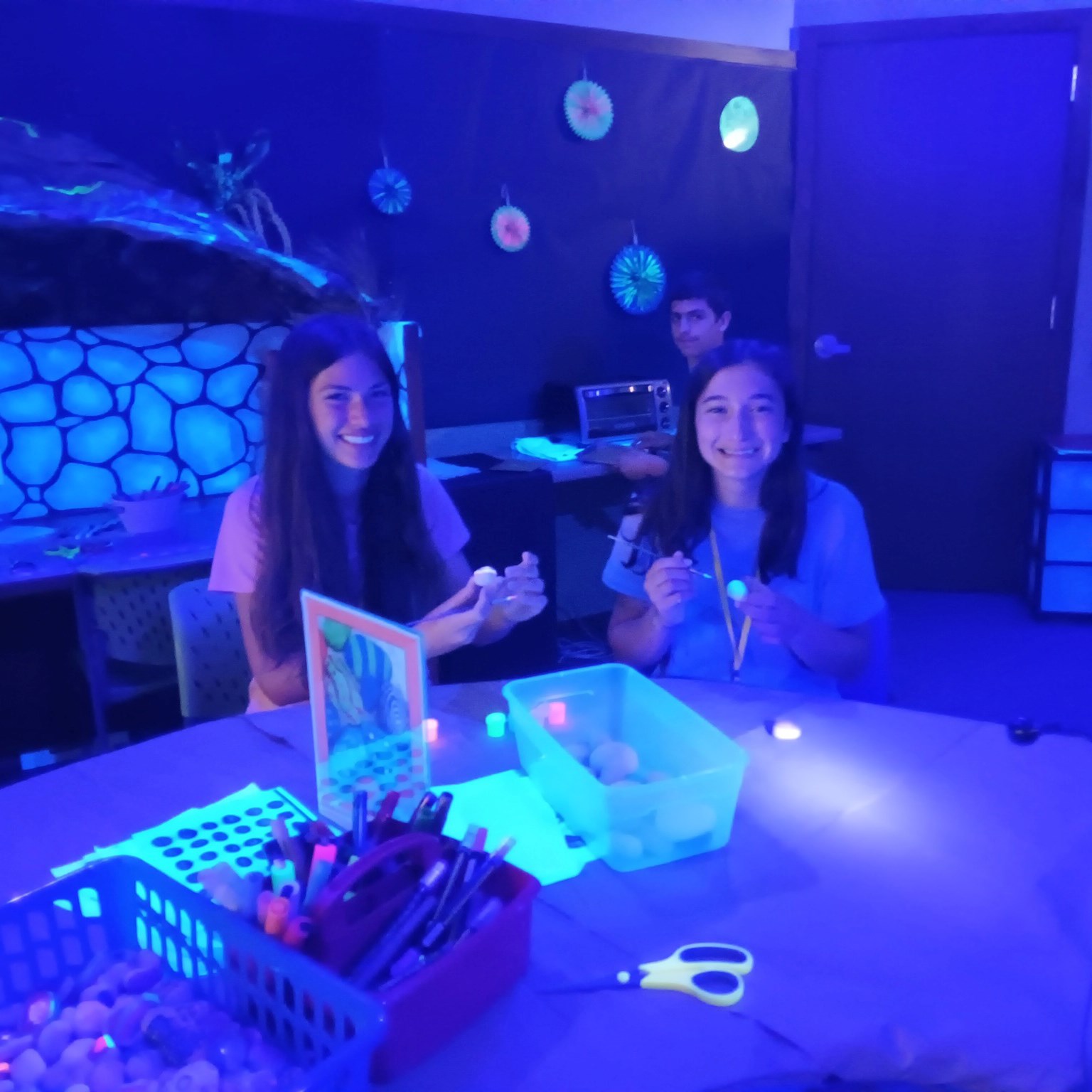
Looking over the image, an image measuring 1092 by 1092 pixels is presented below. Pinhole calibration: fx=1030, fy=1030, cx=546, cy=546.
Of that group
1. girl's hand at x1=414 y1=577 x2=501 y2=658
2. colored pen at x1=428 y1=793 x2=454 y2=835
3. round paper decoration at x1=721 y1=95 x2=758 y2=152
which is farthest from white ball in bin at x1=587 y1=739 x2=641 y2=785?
round paper decoration at x1=721 y1=95 x2=758 y2=152

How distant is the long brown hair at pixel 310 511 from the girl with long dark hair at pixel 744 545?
387 mm

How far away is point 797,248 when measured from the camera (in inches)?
160

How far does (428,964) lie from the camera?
2.45 ft

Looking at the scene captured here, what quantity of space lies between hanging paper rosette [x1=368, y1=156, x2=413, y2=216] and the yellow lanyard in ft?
6.86

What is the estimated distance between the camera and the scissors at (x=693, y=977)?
816 millimetres

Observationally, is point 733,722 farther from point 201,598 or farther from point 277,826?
point 201,598

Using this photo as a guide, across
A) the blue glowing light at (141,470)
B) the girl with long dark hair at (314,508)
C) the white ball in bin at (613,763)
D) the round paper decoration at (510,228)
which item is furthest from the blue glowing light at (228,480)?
the white ball in bin at (613,763)

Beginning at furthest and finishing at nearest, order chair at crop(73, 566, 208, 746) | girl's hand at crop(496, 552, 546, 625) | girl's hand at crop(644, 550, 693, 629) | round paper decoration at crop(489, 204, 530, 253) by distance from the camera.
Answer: round paper decoration at crop(489, 204, 530, 253) < chair at crop(73, 566, 208, 746) < girl's hand at crop(644, 550, 693, 629) < girl's hand at crop(496, 552, 546, 625)

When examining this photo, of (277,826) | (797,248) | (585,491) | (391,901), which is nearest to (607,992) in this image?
(391,901)

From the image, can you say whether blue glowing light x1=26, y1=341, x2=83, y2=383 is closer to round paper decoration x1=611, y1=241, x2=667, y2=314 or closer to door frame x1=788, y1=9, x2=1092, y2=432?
round paper decoration x1=611, y1=241, x2=667, y2=314

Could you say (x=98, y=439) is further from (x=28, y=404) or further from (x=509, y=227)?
(x=509, y=227)

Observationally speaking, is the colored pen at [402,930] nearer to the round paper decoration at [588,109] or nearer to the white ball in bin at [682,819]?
the white ball in bin at [682,819]

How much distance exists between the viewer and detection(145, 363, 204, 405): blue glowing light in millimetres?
2930

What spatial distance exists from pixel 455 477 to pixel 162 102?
1.33 metres
